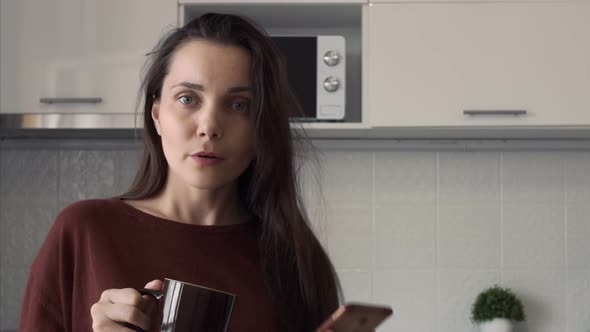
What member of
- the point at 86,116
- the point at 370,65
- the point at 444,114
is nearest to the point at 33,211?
the point at 86,116

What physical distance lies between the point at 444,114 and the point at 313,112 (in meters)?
0.35

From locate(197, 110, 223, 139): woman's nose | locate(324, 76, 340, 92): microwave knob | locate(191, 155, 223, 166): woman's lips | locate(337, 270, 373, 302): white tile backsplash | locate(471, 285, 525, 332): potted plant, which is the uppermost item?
locate(324, 76, 340, 92): microwave knob

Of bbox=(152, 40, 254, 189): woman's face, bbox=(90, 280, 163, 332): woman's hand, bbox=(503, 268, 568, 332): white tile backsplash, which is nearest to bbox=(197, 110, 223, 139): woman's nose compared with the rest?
bbox=(152, 40, 254, 189): woman's face

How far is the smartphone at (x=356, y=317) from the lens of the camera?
79 centimetres

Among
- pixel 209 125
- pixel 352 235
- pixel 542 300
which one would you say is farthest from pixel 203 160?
pixel 542 300

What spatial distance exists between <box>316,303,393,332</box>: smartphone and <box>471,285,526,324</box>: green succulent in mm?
1469

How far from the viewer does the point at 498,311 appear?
221cm

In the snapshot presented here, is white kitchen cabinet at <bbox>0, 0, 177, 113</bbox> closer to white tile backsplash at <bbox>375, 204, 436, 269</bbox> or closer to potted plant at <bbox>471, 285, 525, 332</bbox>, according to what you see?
white tile backsplash at <bbox>375, 204, 436, 269</bbox>

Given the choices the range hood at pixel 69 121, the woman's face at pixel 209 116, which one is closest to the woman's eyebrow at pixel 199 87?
the woman's face at pixel 209 116

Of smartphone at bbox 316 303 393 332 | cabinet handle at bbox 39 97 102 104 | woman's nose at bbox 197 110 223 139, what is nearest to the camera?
smartphone at bbox 316 303 393 332

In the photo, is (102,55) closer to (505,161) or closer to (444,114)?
(444,114)

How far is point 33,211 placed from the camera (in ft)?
7.78

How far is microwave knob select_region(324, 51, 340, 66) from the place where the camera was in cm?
212

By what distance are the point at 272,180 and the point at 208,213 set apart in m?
0.11
